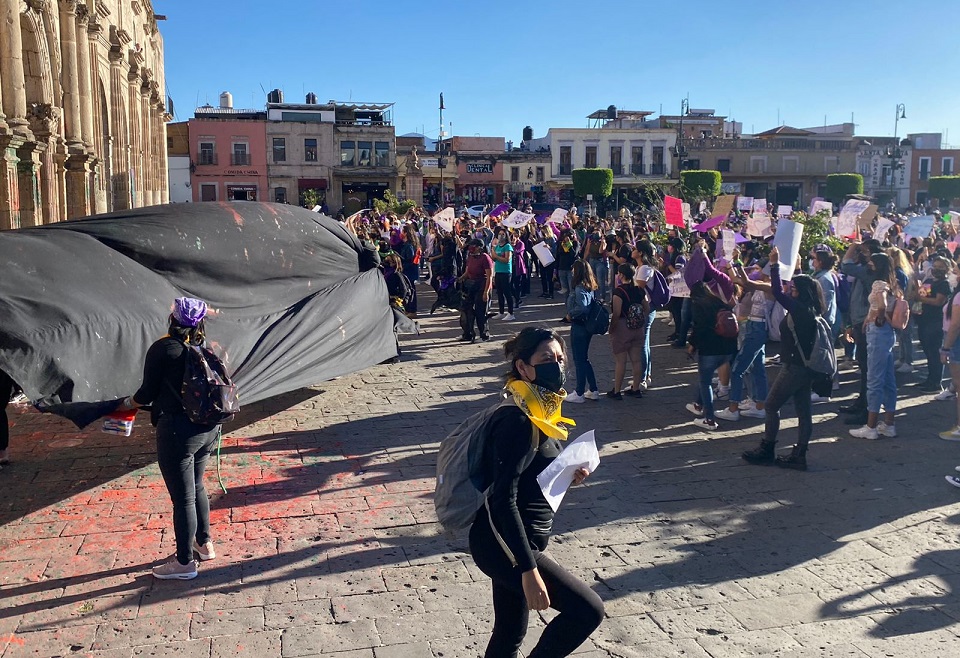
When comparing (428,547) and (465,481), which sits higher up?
(465,481)

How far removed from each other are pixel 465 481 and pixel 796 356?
4422mm

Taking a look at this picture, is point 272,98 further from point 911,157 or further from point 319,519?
point 319,519

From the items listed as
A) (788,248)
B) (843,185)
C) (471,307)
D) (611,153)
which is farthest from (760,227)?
(611,153)

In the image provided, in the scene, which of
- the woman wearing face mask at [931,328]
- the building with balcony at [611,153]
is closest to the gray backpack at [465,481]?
the woman wearing face mask at [931,328]

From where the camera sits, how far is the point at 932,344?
9.82m

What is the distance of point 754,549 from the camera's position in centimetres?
541

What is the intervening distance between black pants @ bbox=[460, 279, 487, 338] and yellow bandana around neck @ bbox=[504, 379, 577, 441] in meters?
9.31

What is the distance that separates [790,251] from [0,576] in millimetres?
6270

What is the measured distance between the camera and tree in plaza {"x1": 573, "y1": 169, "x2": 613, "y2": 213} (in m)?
51.1

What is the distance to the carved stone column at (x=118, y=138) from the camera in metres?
23.1

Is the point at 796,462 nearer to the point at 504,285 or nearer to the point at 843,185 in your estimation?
the point at 504,285

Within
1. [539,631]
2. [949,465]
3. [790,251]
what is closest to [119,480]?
[539,631]

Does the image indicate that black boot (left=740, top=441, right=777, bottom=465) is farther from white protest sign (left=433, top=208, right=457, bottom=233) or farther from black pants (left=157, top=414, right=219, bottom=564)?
white protest sign (left=433, top=208, right=457, bottom=233)

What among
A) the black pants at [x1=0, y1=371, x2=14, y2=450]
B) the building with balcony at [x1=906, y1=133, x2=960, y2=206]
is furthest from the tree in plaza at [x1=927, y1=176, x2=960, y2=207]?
the black pants at [x1=0, y1=371, x2=14, y2=450]
